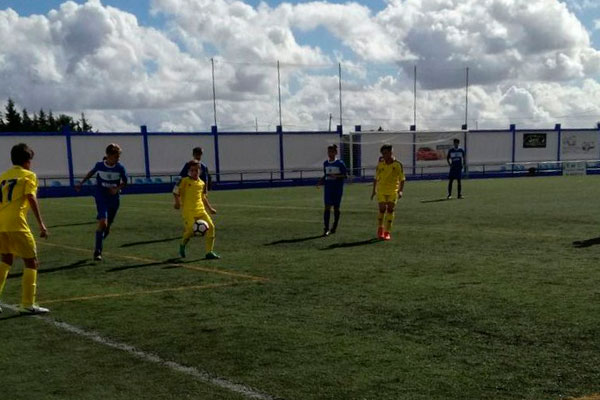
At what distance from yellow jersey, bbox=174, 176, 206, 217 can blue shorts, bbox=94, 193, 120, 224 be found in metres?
1.37

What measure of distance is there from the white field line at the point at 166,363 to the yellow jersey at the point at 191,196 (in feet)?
13.7

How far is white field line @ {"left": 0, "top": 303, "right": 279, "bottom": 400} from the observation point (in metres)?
4.40

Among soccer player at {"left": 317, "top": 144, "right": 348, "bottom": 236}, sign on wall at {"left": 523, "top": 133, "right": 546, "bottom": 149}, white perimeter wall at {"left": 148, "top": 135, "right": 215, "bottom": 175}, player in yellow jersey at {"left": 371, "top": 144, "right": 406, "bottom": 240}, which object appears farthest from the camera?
sign on wall at {"left": 523, "top": 133, "right": 546, "bottom": 149}

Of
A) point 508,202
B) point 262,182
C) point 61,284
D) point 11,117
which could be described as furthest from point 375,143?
point 11,117

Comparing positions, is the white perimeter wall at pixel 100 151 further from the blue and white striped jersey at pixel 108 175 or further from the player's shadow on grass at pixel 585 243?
the player's shadow on grass at pixel 585 243

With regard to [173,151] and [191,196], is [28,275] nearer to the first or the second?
[191,196]

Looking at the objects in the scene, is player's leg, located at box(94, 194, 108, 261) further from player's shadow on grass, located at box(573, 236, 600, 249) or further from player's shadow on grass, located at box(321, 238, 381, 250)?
player's shadow on grass, located at box(573, 236, 600, 249)

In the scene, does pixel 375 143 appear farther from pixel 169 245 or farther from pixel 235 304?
pixel 235 304

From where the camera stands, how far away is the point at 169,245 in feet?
41.3

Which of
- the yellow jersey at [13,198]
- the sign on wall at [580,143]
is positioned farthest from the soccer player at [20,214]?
the sign on wall at [580,143]

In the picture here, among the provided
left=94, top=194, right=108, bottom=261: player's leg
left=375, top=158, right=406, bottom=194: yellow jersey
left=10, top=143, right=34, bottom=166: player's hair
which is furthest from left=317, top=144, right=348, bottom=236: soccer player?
left=10, top=143, right=34, bottom=166: player's hair

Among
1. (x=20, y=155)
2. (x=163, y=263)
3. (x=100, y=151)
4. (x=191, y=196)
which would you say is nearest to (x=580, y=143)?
(x=100, y=151)

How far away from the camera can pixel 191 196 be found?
10.7 m

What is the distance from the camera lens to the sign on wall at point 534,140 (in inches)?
2140
